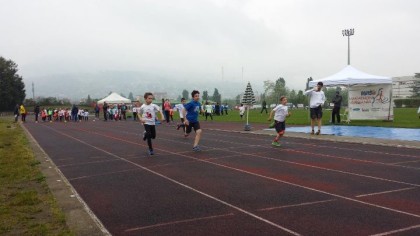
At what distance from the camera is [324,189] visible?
7.12 metres

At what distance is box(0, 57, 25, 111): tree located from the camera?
80.9 meters

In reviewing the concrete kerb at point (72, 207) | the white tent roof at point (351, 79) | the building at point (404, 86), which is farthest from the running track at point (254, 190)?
the building at point (404, 86)

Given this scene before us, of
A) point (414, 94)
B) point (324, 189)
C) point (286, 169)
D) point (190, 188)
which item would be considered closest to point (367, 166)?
point (286, 169)

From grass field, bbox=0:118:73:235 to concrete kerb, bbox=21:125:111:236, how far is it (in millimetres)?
101

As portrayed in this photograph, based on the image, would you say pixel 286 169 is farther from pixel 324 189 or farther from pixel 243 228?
pixel 243 228

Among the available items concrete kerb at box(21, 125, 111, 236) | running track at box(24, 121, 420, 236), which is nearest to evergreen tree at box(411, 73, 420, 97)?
running track at box(24, 121, 420, 236)

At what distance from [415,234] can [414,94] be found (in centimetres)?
14348

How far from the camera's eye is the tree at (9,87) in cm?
8088

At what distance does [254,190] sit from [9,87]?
83.9 metres

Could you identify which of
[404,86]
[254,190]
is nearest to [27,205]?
[254,190]

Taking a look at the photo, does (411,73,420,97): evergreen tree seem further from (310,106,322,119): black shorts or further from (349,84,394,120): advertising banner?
(310,106,322,119): black shorts

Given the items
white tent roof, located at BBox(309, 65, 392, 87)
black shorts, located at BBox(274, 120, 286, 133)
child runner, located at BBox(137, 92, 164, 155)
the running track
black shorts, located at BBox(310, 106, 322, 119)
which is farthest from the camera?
white tent roof, located at BBox(309, 65, 392, 87)

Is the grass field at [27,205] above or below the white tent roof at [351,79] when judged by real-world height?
below

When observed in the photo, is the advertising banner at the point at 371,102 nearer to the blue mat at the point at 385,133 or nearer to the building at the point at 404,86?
the blue mat at the point at 385,133
